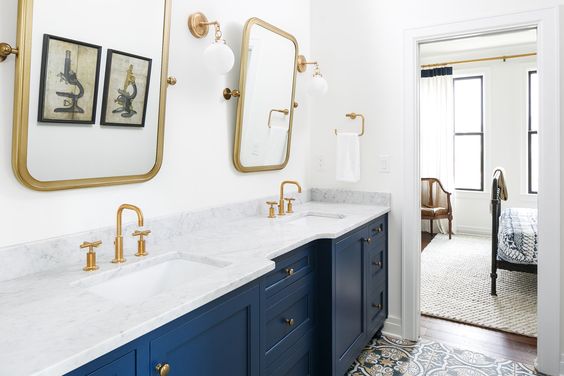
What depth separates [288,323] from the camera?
1725mm

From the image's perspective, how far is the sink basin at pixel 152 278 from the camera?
4.48ft

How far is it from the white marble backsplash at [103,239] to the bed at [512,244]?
211 centimetres

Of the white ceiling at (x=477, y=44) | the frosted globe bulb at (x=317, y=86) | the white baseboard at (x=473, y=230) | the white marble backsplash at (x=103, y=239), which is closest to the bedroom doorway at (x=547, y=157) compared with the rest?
the frosted globe bulb at (x=317, y=86)

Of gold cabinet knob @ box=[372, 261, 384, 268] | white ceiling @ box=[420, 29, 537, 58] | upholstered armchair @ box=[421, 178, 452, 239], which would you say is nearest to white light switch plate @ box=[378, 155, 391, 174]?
gold cabinet knob @ box=[372, 261, 384, 268]

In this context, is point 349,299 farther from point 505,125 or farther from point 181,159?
point 505,125

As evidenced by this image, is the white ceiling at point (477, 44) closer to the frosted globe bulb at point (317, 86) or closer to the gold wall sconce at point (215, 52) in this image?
the frosted globe bulb at point (317, 86)

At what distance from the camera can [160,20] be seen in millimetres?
1719

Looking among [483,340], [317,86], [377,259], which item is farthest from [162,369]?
[483,340]

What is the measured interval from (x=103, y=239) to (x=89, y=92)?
531mm

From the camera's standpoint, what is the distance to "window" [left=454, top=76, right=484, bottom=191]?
585cm

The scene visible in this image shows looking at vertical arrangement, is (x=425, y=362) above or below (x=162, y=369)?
below

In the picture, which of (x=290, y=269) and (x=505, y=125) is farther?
(x=505, y=125)

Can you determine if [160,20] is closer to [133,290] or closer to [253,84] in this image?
[253,84]

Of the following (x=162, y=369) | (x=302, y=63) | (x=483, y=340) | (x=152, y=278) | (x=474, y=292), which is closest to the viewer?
(x=162, y=369)
